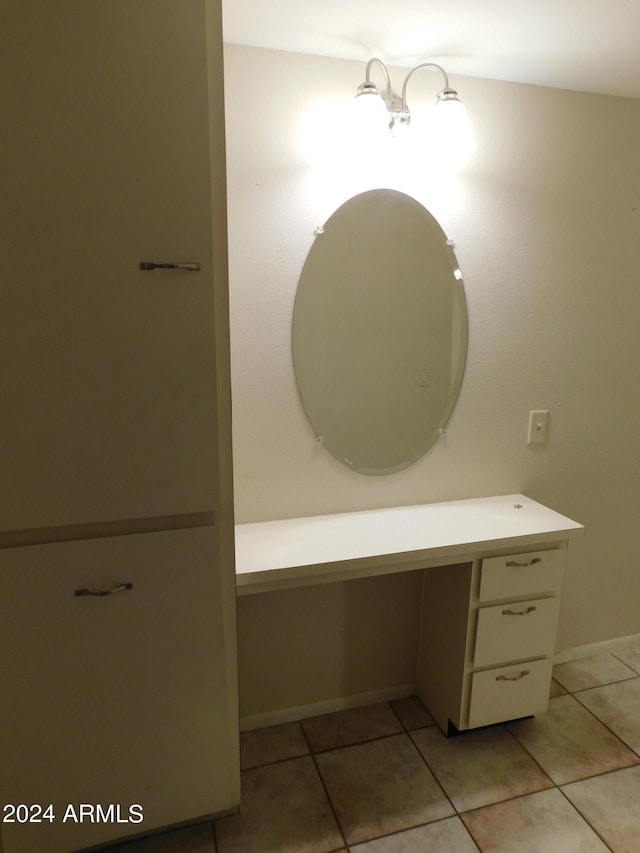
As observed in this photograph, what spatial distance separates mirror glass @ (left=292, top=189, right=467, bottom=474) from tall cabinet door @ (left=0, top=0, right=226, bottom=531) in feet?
1.76

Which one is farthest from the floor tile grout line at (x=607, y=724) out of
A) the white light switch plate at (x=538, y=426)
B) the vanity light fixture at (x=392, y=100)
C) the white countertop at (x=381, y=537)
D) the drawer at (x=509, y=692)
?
the vanity light fixture at (x=392, y=100)

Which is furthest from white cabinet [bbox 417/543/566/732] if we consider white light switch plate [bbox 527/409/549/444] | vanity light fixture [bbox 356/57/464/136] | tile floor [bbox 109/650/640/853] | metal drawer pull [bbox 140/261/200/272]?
vanity light fixture [bbox 356/57/464/136]

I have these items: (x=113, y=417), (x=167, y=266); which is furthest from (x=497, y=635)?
(x=167, y=266)

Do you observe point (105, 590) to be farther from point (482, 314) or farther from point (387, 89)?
point (387, 89)

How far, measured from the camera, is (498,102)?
68.4 inches

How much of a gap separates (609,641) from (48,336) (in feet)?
8.00

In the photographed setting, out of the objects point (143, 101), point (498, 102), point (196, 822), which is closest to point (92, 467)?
point (143, 101)

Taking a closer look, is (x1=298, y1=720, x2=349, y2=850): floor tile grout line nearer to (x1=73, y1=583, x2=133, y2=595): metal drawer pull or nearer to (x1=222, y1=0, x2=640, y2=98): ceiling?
(x1=73, y1=583, x2=133, y2=595): metal drawer pull

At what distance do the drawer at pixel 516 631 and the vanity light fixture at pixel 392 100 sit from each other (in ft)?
4.99

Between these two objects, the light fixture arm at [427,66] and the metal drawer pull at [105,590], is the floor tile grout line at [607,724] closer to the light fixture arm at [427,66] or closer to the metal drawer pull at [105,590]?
the metal drawer pull at [105,590]

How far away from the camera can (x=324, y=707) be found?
1.94 metres

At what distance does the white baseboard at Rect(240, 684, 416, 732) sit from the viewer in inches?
73.4

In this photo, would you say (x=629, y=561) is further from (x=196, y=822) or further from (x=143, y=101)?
(x=143, y=101)

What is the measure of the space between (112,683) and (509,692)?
1.27 metres
